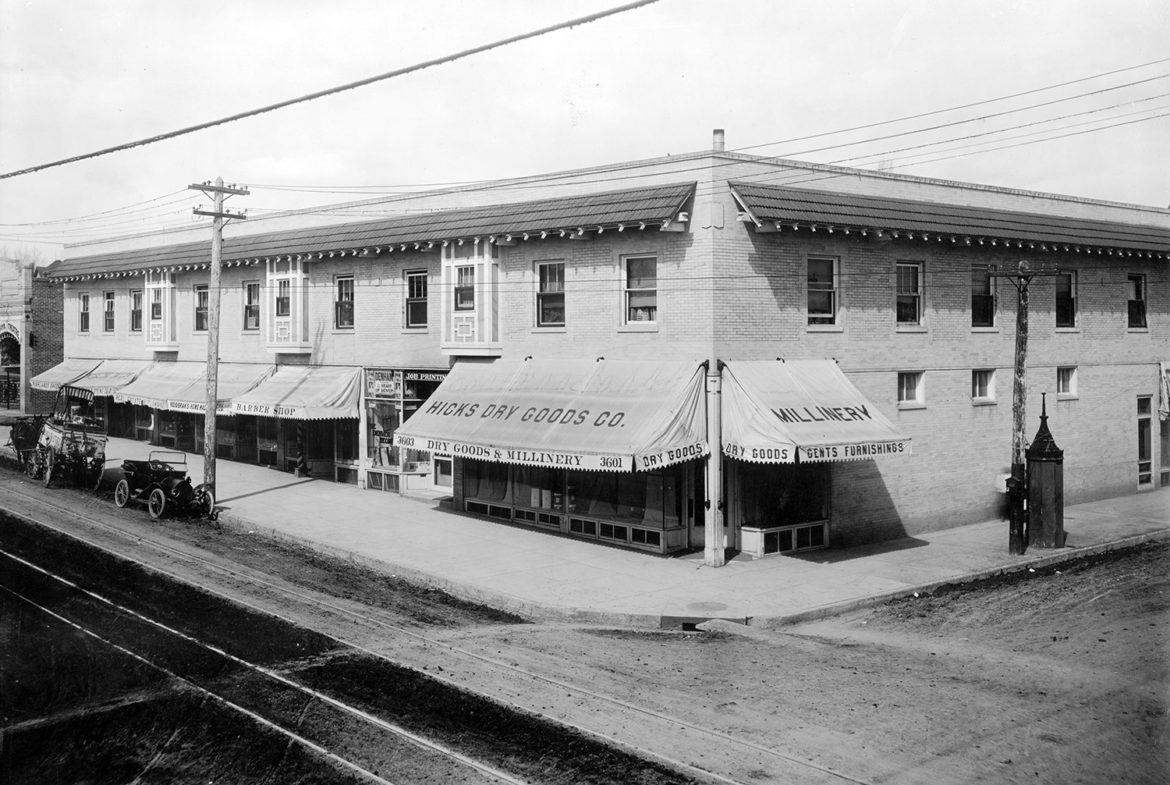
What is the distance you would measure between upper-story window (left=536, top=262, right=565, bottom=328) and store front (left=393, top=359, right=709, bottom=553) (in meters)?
0.98

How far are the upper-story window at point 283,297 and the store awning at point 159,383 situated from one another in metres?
4.47

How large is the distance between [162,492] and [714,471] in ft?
40.5

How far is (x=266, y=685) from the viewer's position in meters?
11.2

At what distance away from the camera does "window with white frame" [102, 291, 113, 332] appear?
1495 inches

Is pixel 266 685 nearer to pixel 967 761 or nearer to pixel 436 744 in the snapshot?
pixel 436 744

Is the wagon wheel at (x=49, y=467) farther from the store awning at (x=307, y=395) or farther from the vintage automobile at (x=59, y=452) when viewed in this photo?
the store awning at (x=307, y=395)

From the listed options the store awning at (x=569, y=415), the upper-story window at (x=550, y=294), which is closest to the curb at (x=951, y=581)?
the store awning at (x=569, y=415)

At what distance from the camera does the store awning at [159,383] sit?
31.5 m

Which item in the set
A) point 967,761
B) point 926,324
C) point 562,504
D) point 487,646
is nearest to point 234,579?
point 487,646

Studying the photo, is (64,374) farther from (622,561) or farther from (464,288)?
(622,561)

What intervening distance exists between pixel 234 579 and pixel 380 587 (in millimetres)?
2418

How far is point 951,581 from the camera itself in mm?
17406

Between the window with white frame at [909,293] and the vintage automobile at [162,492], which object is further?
the vintage automobile at [162,492]

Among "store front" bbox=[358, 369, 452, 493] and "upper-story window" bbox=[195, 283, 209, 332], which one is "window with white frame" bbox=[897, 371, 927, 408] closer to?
"store front" bbox=[358, 369, 452, 493]
